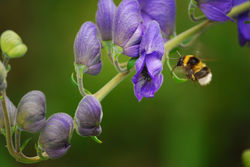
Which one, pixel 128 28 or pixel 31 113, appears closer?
pixel 31 113

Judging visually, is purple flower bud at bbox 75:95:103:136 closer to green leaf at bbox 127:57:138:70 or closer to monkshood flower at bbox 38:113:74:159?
monkshood flower at bbox 38:113:74:159

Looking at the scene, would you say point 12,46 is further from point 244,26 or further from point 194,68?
point 244,26

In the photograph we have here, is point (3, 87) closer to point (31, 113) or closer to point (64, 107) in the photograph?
point (31, 113)

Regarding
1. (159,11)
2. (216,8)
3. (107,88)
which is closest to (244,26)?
(216,8)

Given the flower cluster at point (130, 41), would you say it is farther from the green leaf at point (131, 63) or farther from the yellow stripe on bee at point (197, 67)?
the yellow stripe on bee at point (197, 67)

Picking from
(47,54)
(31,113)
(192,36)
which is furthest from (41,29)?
(31,113)

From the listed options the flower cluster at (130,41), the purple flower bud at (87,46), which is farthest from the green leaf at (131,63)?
the purple flower bud at (87,46)
